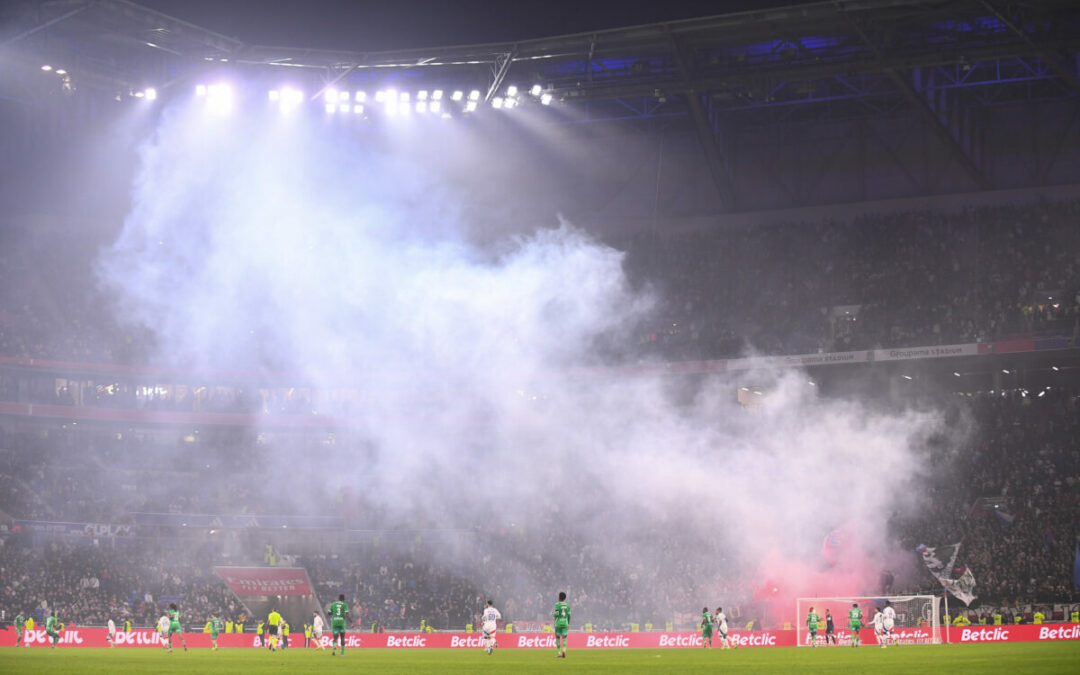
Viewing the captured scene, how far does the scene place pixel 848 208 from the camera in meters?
45.3

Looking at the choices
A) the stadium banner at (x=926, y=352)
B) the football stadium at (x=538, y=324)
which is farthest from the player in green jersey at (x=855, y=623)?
the stadium banner at (x=926, y=352)

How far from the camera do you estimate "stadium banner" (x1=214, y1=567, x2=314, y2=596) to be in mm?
41469

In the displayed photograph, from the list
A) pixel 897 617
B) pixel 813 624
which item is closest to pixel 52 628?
pixel 813 624

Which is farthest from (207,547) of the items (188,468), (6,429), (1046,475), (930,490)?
(1046,475)

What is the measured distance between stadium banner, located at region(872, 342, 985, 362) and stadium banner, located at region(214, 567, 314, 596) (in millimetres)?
23620

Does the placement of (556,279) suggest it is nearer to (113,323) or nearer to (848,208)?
(848,208)

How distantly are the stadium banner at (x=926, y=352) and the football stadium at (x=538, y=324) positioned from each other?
108mm

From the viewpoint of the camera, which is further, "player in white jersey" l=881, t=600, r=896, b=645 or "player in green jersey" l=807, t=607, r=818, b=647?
"player in green jersey" l=807, t=607, r=818, b=647

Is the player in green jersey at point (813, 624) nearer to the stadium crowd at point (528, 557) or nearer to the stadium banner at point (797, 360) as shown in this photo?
the stadium crowd at point (528, 557)

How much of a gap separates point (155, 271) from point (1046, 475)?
34.4 meters

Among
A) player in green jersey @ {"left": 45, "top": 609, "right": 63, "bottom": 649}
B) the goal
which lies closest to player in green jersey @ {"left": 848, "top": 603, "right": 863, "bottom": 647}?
the goal

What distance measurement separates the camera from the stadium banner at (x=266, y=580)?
136 feet

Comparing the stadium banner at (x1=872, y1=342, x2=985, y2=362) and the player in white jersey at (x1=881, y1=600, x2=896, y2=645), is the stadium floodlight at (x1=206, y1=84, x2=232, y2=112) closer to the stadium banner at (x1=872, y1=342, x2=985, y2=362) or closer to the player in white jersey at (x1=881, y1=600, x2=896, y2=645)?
the stadium banner at (x1=872, y1=342, x2=985, y2=362)

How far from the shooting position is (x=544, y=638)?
32906 mm
